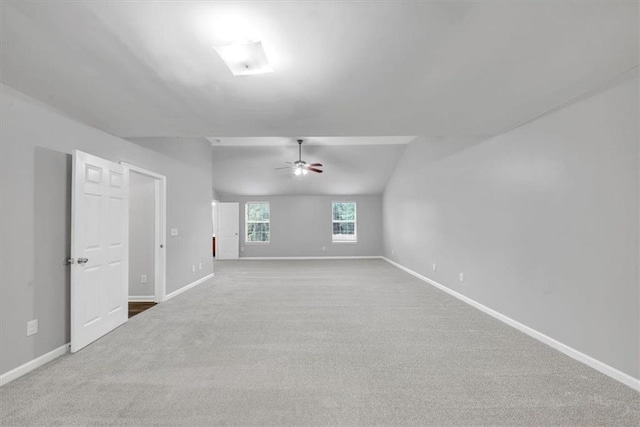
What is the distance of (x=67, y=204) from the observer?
111 inches

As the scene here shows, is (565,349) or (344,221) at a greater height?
(344,221)

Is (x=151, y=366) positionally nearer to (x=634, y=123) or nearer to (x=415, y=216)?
(x=634, y=123)

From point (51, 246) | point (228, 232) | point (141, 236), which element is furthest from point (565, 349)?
point (228, 232)

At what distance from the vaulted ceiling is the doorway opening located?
6.12 ft

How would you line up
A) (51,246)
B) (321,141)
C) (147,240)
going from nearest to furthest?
(51,246) < (147,240) < (321,141)

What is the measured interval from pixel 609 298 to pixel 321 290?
3793 mm

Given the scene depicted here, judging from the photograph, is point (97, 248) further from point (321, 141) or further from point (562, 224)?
point (321, 141)

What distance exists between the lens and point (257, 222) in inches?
399

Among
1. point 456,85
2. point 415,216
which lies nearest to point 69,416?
point 456,85

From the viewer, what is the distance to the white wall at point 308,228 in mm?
9969

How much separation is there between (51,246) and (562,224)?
15.3ft

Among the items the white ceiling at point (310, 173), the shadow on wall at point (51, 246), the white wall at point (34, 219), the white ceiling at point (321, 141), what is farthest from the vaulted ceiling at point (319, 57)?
the white ceiling at point (310, 173)

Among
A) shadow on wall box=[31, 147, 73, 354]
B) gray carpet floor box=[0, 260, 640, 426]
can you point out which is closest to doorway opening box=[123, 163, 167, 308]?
gray carpet floor box=[0, 260, 640, 426]

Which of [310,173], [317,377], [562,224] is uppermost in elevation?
[310,173]
